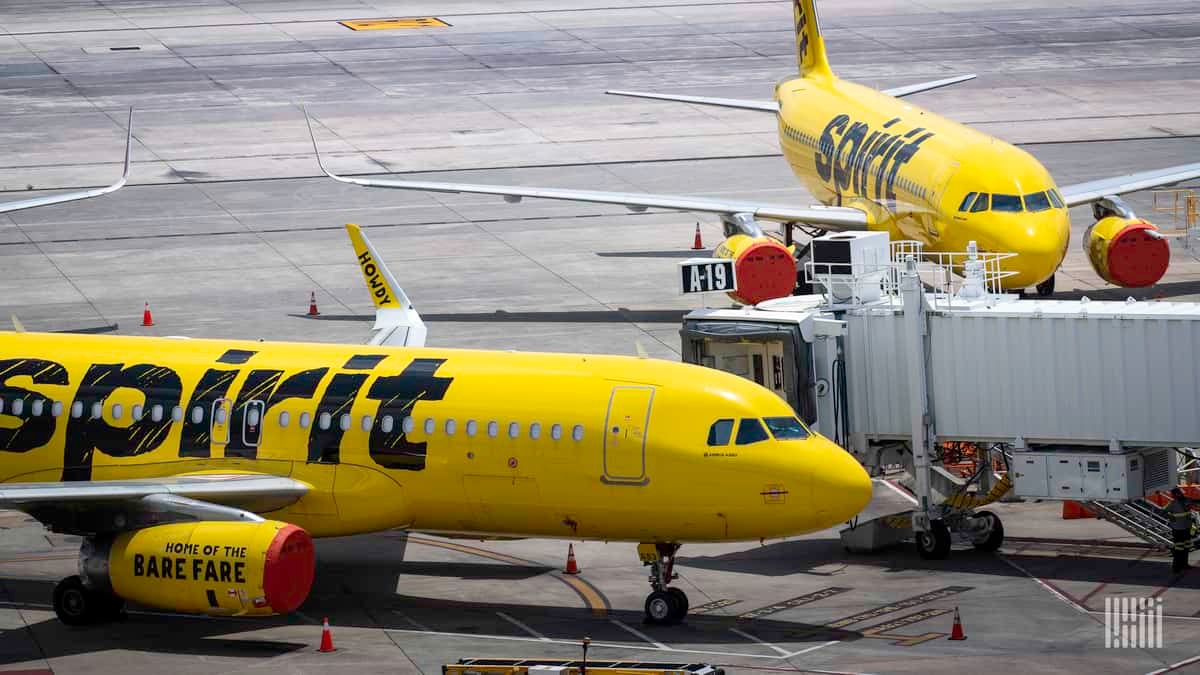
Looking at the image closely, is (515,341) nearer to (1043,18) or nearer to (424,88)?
(424,88)

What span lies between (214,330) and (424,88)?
4258cm

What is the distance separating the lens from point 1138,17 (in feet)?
360

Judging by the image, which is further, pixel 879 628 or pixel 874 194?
pixel 874 194

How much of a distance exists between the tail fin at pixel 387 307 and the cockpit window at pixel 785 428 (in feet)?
39.3

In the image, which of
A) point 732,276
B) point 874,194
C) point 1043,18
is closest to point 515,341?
point 732,276

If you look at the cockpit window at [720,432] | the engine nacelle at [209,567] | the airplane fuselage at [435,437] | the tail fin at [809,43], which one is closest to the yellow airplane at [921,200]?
the tail fin at [809,43]

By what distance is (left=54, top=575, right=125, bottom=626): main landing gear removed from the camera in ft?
102

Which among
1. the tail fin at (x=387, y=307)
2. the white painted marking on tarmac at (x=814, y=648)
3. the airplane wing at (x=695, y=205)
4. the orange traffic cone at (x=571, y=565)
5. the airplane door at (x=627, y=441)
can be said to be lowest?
the white painted marking on tarmac at (x=814, y=648)

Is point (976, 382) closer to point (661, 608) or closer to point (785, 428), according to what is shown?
point (785, 428)

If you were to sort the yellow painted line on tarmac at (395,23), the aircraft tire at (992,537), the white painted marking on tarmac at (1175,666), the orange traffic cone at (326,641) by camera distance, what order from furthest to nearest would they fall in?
the yellow painted line on tarmac at (395,23)
the aircraft tire at (992,537)
the orange traffic cone at (326,641)
the white painted marking on tarmac at (1175,666)

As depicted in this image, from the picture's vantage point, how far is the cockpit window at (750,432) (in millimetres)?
30203

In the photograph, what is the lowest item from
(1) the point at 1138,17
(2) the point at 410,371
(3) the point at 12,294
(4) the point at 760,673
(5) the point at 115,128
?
(4) the point at 760,673

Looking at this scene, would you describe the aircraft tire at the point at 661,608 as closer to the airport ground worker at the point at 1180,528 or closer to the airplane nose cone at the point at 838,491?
the airplane nose cone at the point at 838,491

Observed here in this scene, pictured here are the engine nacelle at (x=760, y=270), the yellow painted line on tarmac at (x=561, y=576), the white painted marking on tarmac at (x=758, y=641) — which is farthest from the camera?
the engine nacelle at (x=760, y=270)
